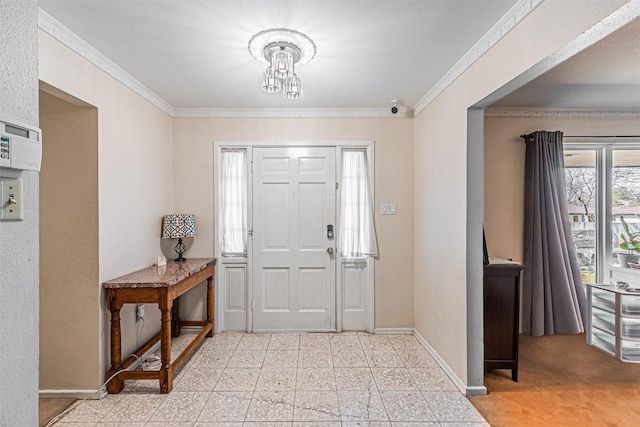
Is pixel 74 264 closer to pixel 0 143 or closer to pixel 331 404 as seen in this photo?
pixel 0 143

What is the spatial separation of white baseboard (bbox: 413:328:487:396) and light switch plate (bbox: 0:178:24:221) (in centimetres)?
276

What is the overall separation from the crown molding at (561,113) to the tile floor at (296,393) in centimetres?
258

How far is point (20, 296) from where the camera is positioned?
0.92 m

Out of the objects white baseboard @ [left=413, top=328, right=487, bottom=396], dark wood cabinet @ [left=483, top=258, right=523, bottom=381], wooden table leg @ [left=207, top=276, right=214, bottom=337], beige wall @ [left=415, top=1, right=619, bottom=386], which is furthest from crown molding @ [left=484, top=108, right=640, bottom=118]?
wooden table leg @ [left=207, top=276, right=214, bottom=337]

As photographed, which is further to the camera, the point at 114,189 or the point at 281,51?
the point at 114,189

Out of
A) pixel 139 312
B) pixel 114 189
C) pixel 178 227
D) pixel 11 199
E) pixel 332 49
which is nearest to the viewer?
pixel 11 199

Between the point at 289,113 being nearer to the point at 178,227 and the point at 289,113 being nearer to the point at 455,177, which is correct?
the point at 178,227

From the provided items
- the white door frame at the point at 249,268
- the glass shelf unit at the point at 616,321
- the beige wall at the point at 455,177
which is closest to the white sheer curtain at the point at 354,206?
the white door frame at the point at 249,268

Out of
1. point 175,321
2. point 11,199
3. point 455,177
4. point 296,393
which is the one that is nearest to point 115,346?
point 175,321

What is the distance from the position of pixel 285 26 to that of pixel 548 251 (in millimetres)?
3274

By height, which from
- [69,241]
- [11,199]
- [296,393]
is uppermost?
[11,199]

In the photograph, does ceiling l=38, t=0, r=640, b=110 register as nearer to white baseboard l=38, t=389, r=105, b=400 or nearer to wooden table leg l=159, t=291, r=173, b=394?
wooden table leg l=159, t=291, r=173, b=394

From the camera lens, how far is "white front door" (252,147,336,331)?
12.1 feet

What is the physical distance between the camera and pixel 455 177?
8.63ft
